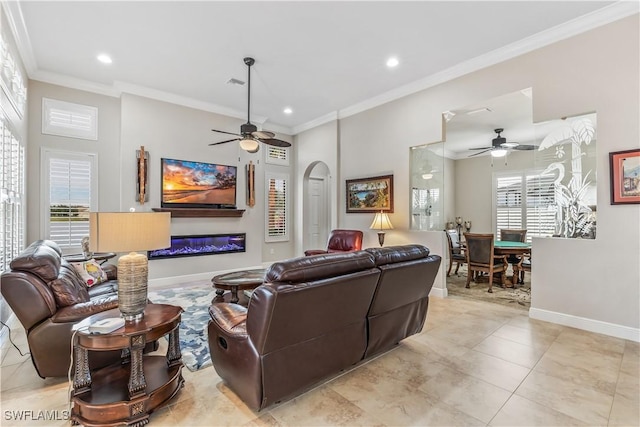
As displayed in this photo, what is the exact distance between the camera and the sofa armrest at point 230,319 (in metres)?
2.01

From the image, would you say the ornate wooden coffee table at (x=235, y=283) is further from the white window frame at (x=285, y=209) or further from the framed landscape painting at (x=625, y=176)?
the framed landscape painting at (x=625, y=176)

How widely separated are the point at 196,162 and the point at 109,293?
333 cm

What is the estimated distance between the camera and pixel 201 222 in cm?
607

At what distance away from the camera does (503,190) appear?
804cm

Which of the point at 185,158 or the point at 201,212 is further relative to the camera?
the point at 201,212

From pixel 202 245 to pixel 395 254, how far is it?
4.66 metres

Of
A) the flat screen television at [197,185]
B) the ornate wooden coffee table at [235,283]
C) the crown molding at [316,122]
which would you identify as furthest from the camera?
the crown molding at [316,122]

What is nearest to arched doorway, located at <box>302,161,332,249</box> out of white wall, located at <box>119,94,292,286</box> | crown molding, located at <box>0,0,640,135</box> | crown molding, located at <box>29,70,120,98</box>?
white wall, located at <box>119,94,292,286</box>

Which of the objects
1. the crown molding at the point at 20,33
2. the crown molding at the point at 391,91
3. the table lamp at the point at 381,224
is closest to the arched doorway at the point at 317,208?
the crown molding at the point at 391,91

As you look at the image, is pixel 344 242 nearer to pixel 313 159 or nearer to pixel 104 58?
pixel 313 159

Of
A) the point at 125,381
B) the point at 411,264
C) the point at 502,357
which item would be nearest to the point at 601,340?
the point at 502,357

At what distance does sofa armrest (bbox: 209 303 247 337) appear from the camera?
2010mm

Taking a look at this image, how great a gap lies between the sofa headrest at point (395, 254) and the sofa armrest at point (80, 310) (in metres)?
2.14

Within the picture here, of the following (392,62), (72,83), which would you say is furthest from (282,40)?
(72,83)
